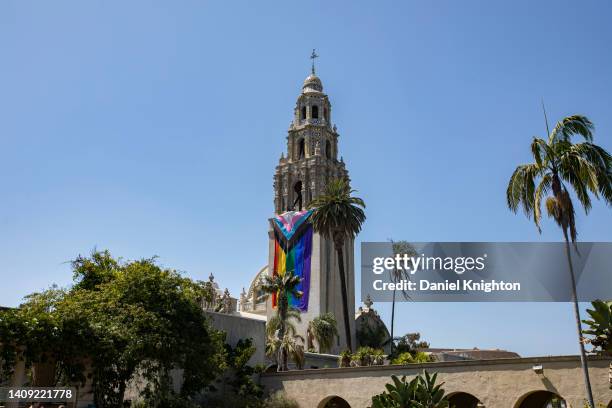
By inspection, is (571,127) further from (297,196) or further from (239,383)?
(297,196)

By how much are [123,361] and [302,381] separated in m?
11.3

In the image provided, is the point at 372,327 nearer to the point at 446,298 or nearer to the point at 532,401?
the point at 446,298

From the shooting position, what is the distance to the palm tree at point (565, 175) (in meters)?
23.3

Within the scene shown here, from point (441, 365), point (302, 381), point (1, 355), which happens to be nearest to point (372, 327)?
point (302, 381)

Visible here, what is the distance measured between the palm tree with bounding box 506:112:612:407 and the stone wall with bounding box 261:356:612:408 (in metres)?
2.60

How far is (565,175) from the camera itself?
23.7m

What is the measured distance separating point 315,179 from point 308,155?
392cm

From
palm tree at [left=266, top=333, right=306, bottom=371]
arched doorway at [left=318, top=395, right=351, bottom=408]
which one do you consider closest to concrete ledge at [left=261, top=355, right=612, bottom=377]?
arched doorway at [left=318, top=395, right=351, bottom=408]

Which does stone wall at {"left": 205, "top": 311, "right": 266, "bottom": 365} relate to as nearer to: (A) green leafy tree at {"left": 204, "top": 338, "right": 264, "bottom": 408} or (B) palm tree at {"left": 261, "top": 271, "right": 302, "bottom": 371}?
(A) green leafy tree at {"left": 204, "top": 338, "right": 264, "bottom": 408}

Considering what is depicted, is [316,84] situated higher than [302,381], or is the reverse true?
[316,84]

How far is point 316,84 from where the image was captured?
3022 inches

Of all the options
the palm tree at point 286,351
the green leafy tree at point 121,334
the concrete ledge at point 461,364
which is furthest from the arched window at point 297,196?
the green leafy tree at point 121,334

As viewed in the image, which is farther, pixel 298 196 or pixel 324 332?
pixel 298 196

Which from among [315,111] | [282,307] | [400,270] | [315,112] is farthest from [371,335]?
[315,111]
